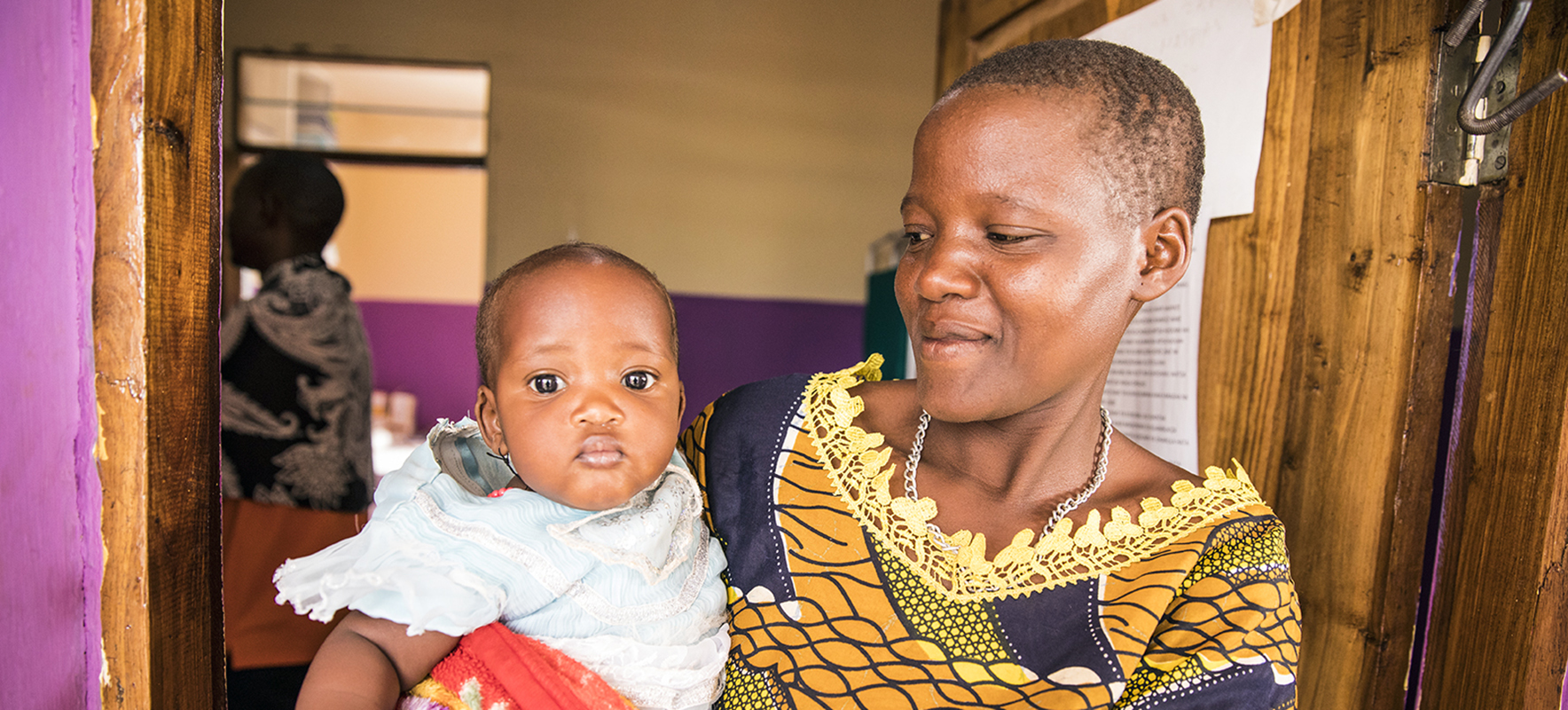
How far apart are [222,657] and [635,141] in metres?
4.42

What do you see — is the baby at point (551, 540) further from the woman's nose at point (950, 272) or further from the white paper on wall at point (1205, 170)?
the white paper on wall at point (1205, 170)

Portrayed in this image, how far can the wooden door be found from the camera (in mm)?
1157

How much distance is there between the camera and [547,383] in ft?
→ 3.94

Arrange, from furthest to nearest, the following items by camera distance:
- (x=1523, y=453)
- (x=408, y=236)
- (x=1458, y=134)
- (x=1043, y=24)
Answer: (x=408, y=236) → (x=1043, y=24) → (x=1458, y=134) → (x=1523, y=453)

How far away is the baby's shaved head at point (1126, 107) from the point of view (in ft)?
3.67

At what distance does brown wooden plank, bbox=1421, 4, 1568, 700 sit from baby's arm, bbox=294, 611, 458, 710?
55.4 inches

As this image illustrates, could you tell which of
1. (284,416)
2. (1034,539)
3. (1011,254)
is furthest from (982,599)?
(284,416)

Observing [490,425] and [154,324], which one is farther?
[490,425]

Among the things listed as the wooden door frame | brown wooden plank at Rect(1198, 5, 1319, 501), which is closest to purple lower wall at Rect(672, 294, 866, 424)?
brown wooden plank at Rect(1198, 5, 1319, 501)

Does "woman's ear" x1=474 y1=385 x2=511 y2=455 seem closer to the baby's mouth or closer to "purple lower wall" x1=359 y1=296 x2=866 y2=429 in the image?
the baby's mouth

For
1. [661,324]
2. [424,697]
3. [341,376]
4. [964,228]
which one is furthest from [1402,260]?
[341,376]

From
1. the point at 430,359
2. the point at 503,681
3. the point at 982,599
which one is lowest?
the point at 430,359

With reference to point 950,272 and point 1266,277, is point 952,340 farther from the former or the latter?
point 1266,277

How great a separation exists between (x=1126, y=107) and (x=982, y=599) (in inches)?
26.3
